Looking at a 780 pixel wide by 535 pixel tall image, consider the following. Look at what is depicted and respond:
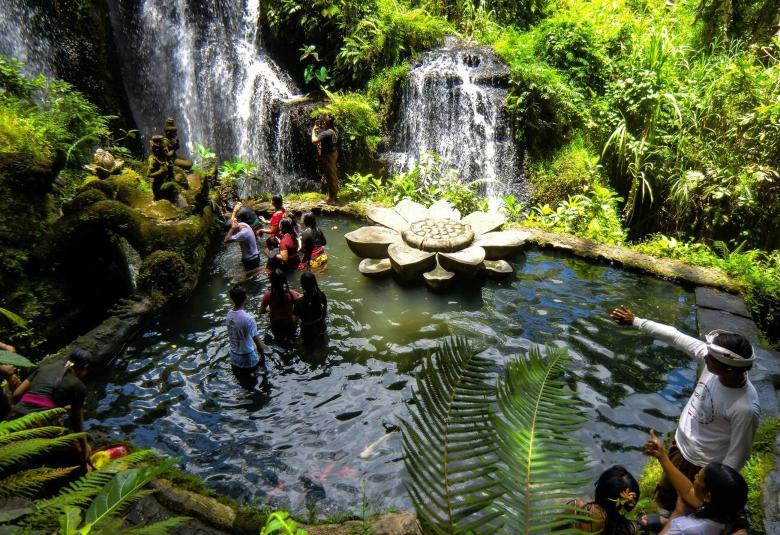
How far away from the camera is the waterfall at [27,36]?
35.8 feet

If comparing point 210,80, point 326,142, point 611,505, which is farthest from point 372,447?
point 210,80

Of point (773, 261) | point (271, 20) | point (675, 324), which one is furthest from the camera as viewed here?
point (271, 20)

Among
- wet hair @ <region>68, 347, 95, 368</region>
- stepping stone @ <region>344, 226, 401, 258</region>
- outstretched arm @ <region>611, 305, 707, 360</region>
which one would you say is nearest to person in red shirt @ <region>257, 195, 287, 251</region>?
stepping stone @ <region>344, 226, 401, 258</region>

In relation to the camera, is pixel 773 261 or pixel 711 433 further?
pixel 773 261

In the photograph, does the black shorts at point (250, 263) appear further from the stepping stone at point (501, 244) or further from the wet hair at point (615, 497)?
the wet hair at point (615, 497)

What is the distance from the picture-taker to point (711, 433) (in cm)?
304

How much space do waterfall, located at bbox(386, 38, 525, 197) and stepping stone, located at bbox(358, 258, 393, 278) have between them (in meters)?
4.44

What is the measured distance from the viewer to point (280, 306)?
5906mm

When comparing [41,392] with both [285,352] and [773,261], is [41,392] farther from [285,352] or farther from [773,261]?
[773,261]

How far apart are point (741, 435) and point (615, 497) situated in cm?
92

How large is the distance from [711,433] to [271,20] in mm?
14507

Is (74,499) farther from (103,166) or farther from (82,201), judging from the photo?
(103,166)

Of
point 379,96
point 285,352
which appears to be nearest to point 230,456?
point 285,352

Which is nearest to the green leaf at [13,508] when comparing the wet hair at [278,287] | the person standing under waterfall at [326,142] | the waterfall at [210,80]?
the wet hair at [278,287]
